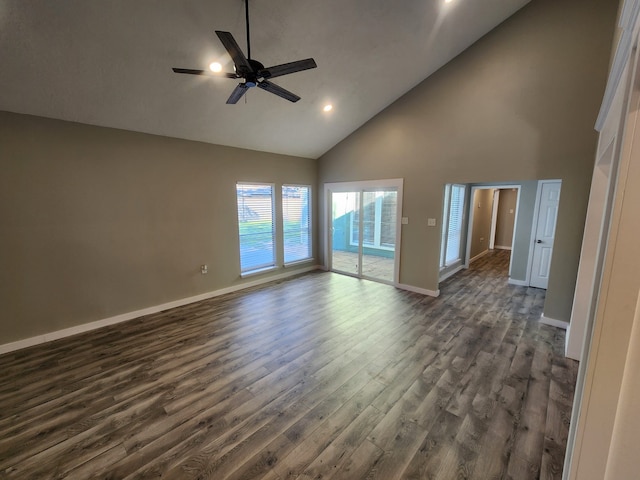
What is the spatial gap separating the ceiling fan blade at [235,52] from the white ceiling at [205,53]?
2.63 ft

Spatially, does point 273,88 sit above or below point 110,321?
above

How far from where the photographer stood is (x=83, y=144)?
326 cm

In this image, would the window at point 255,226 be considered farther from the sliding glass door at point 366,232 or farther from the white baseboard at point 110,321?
the sliding glass door at point 366,232

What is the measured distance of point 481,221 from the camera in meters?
7.42

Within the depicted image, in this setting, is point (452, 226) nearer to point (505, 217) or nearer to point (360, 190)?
point (360, 190)

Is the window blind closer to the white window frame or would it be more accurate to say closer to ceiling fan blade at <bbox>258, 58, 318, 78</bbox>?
the white window frame

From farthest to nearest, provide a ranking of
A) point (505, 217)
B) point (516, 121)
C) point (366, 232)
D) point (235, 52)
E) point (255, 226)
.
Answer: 1. point (505, 217)
2. point (366, 232)
3. point (255, 226)
4. point (516, 121)
5. point (235, 52)

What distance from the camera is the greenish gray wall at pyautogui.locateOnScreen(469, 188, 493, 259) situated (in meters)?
6.95

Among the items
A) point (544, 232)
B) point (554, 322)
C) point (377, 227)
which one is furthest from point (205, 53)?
point (544, 232)

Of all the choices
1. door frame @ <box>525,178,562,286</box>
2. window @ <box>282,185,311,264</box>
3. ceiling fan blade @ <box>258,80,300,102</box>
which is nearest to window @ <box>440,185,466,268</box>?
door frame @ <box>525,178,562,286</box>

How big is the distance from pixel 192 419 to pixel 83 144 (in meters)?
3.45

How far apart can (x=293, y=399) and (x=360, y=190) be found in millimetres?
4145

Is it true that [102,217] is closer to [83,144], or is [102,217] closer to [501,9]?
[83,144]

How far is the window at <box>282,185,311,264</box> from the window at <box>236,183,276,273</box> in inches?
13.3
